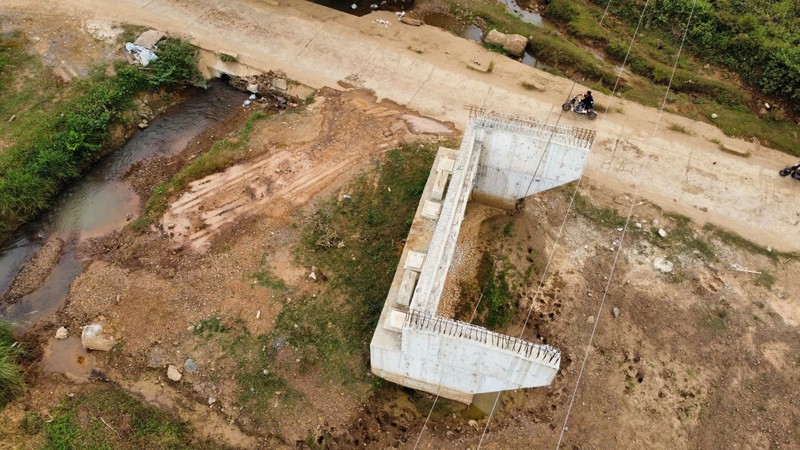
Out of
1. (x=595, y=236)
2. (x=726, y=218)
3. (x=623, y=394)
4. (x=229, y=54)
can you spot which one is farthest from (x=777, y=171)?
(x=229, y=54)

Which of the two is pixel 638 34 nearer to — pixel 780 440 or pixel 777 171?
pixel 777 171

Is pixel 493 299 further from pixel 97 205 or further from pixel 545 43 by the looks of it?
pixel 545 43

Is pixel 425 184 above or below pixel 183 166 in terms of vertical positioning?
above

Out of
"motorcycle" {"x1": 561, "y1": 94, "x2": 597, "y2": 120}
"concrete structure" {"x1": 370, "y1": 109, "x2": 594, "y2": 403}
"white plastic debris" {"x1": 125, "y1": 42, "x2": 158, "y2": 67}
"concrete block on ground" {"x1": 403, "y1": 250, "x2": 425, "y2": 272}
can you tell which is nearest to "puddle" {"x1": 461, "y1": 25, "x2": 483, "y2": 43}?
"motorcycle" {"x1": 561, "y1": 94, "x2": 597, "y2": 120}

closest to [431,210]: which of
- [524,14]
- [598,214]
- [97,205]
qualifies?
[598,214]

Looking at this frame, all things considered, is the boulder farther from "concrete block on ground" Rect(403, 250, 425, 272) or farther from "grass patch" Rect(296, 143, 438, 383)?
"concrete block on ground" Rect(403, 250, 425, 272)

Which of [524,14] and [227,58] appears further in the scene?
[524,14]

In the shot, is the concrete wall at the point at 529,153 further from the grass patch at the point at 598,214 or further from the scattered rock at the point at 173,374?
the scattered rock at the point at 173,374
